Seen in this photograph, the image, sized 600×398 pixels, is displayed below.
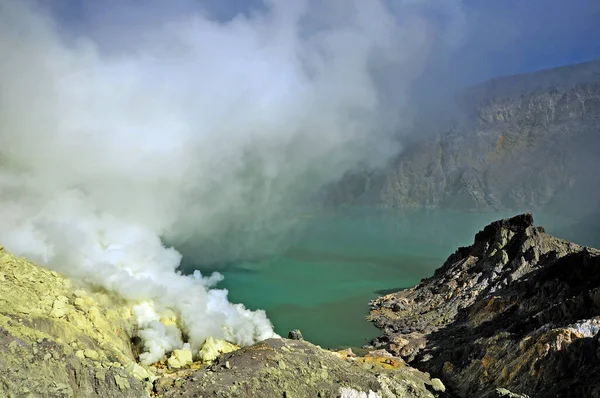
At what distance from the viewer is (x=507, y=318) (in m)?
33.8

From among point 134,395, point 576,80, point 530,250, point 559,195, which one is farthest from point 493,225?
point 576,80

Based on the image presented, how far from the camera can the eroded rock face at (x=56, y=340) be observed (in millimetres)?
18625

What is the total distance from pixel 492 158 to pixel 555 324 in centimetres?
16425

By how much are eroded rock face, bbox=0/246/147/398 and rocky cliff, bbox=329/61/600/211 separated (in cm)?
15065

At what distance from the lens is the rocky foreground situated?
1934 cm

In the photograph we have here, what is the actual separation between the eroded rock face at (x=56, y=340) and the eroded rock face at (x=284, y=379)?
276cm

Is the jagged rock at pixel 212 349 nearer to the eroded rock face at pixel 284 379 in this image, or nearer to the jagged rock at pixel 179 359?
the jagged rock at pixel 179 359

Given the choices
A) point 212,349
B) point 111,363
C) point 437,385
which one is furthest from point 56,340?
point 437,385

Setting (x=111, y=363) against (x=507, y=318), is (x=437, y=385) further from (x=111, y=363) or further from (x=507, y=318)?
(x=111, y=363)

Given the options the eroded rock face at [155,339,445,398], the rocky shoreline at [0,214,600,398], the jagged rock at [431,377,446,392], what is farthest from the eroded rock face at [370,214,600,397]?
the eroded rock face at [155,339,445,398]

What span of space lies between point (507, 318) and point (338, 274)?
31624 millimetres

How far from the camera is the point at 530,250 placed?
144 ft

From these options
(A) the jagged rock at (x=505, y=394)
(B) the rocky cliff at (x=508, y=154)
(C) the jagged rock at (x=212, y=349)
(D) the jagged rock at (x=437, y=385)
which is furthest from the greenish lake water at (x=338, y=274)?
(B) the rocky cliff at (x=508, y=154)

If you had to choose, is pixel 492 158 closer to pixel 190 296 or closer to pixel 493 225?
pixel 493 225
